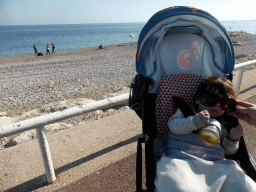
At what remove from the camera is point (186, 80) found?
94.7 inches

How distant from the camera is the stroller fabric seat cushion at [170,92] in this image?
2.32 m

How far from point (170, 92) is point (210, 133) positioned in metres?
0.77

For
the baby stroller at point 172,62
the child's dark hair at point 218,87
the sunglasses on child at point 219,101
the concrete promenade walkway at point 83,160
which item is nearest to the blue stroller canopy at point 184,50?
the baby stroller at point 172,62

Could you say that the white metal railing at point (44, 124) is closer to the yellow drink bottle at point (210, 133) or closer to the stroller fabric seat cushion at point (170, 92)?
the stroller fabric seat cushion at point (170, 92)

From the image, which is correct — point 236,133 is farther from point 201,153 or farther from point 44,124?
point 44,124

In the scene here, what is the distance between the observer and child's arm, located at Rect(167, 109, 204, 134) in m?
1.82

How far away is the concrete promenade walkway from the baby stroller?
722mm

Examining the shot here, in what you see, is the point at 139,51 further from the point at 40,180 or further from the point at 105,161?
the point at 40,180

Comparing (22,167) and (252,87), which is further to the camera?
(252,87)

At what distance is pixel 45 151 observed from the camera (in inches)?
91.2

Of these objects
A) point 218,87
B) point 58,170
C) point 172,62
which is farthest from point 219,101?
point 58,170

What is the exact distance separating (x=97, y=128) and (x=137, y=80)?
1.64 m

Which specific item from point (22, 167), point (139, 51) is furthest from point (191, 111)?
point (22, 167)

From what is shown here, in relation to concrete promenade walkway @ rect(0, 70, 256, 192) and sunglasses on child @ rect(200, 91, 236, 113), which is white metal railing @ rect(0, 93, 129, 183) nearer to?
concrete promenade walkway @ rect(0, 70, 256, 192)
